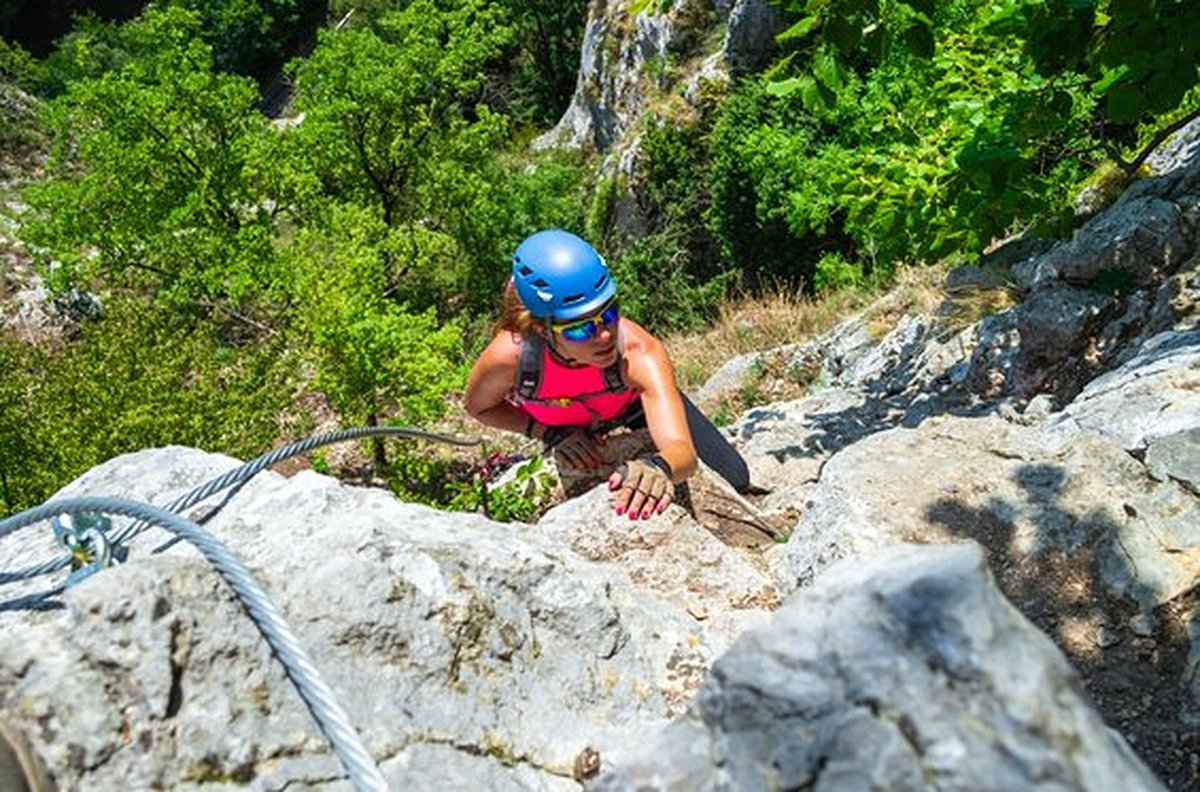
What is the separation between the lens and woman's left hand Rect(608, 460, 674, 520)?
341cm

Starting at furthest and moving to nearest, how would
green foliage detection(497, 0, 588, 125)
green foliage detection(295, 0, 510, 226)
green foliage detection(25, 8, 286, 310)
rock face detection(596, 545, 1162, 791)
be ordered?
green foliage detection(497, 0, 588, 125), green foliage detection(295, 0, 510, 226), green foliage detection(25, 8, 286, 310), rock face detection(596, 545, 1162, 791)

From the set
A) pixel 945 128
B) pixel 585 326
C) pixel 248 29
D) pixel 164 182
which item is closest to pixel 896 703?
pixel 585 326

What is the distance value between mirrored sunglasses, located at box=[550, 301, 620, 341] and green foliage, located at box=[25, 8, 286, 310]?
36.0ft

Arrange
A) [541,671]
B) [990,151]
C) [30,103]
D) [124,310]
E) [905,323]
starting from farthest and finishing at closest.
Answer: [30,103], [124,310], [905,323], [990,151], [541,671]

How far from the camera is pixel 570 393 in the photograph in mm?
4328

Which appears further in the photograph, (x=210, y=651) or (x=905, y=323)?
(x=905, y=323)

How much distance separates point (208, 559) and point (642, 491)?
1708 millimetres

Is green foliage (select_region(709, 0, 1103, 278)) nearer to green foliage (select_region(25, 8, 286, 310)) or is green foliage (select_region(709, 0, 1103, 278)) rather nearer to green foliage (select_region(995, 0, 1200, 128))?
green foliage (select_region(995, 0, 1200, 128))

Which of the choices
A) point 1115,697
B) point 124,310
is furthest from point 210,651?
point 124,310

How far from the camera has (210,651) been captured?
195cm

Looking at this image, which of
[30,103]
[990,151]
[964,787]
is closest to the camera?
[964,787]

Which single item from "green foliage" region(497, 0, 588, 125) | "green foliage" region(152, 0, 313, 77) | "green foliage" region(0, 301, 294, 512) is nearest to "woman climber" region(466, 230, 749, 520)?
"green foliage" region(0, 301, 294, 512)

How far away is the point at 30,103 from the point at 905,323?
34.4 metres

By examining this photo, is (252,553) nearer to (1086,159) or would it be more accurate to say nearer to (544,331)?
(544,331)
